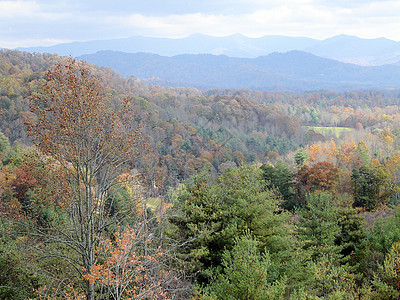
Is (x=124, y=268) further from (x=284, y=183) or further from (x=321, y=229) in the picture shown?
(x=284, y=183)

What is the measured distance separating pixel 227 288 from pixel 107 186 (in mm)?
3138

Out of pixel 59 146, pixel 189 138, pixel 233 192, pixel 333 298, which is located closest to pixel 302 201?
pixel 233 192

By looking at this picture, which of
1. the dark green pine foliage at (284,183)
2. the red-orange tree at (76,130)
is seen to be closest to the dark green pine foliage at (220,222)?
the red-orange tree at (76,130)

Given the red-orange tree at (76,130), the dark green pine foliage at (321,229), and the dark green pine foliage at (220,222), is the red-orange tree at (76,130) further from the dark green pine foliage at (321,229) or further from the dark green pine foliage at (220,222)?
the dark green pine foliage at (321,229)

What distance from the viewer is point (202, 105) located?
75875 millimetres

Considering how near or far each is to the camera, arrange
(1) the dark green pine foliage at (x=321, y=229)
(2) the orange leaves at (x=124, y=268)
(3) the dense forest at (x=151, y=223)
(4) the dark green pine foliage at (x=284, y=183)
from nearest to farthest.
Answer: (2) the orange leaves at (x=124, y=268) → (3) the dense forest at (x=151, y=223) → (1) the dark green pine foliage at (x=321, y=229) → (4) the dark green pine foliage at (x=284, y=183)

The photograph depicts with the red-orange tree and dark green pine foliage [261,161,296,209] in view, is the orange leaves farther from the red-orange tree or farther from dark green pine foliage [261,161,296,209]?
dark green pine foliage [261,161,296,209]

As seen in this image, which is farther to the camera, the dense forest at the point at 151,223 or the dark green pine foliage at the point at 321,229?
the dark green pine foliage at the point at 321,229

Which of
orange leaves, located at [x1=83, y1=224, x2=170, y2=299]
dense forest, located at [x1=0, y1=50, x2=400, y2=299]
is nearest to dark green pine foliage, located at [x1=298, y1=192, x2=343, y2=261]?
dense forest, located at [x1=0, y1=50, x2=400, y2=299]

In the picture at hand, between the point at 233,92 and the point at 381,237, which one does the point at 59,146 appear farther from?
the point at 233,92

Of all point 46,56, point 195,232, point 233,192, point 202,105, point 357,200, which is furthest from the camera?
point 46,56

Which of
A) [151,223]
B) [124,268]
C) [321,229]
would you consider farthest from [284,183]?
[124,268]

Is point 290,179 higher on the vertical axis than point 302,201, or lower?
higher

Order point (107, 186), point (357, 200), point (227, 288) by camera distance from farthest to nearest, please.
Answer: point (357, 200) < point (107, 186) < point (227, 288)
